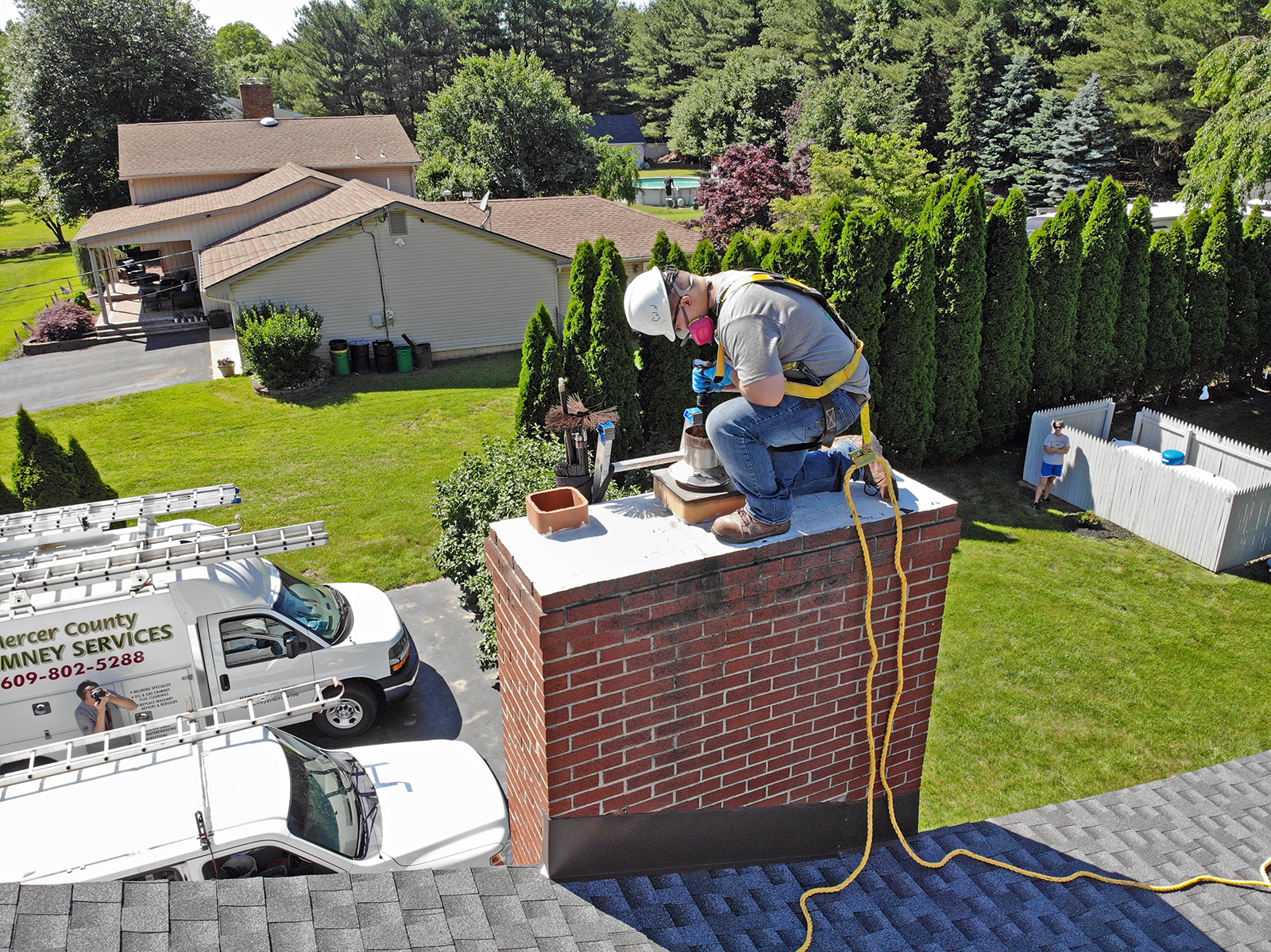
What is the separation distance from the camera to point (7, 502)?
1305 cm

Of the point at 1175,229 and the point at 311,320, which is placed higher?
the point at 1175,229

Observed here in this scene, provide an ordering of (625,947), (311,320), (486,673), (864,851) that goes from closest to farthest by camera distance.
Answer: (625,947) → (864,851) → (486,673) → (311,320)

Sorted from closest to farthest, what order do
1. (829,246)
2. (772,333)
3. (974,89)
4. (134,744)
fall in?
(772,333), (134,744), (829,246), (974,89)

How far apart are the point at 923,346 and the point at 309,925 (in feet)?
48.3

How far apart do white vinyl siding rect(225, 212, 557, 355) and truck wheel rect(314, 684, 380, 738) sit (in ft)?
54.5

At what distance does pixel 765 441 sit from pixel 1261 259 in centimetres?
2017

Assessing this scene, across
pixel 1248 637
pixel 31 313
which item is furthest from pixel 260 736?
pixel 31 313

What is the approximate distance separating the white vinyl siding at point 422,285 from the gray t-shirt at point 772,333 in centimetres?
2233

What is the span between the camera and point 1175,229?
1836 centimetres

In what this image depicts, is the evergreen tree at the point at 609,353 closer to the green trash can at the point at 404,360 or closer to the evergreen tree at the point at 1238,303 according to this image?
the green trash can at the point at 404,360

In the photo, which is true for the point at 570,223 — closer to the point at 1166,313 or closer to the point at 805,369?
the point at 1166,313

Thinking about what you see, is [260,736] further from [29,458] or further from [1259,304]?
[1259,304]

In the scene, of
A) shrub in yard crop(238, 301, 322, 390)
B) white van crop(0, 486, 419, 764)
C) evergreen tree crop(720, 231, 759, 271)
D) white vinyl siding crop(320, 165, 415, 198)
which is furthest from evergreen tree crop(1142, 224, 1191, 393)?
white vinyl siding crop(320, 165, 415, 198)

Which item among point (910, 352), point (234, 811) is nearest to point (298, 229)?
point (910, 352)
